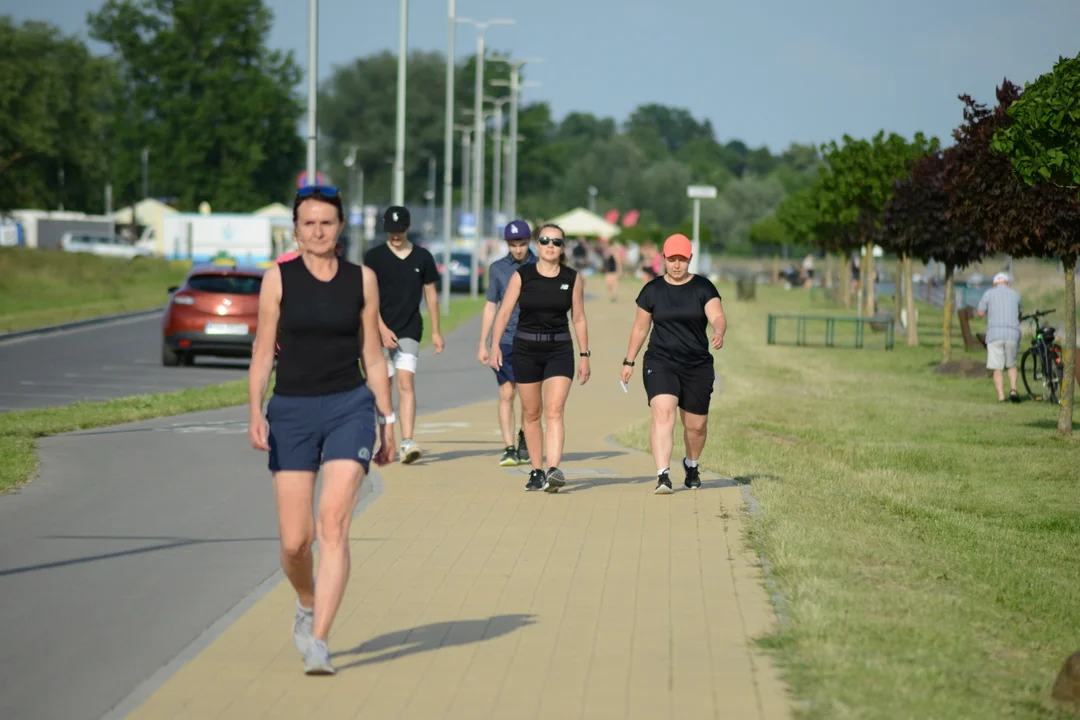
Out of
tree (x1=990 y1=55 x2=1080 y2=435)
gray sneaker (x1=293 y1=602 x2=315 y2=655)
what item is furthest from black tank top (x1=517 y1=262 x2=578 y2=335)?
tree (x1=990 y1=55 x2=1080 y2=435)

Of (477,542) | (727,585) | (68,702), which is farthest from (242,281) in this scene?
(68,702)

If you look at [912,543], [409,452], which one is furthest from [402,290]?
[912,543]

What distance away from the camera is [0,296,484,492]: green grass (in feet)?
42.0

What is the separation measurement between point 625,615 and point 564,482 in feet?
13.2

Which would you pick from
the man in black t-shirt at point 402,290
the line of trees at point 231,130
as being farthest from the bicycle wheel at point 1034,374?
the line of trees at point 231,130

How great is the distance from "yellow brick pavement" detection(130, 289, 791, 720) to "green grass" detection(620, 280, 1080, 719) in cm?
28

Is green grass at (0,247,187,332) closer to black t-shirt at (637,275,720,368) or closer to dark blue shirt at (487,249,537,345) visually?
dark blue shirt at (487,249,537,345)

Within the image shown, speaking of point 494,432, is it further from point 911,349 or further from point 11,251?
point 11,251

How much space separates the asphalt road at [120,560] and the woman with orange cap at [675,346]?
2656mm

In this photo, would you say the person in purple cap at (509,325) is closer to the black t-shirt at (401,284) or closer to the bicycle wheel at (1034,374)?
the black t-shirt at (401,284)

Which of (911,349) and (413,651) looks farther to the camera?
(911,349)

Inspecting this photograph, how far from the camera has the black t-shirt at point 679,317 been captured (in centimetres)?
1166

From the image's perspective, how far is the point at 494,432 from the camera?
1627 cm

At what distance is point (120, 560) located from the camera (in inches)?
358
